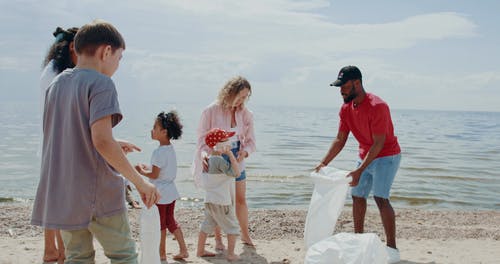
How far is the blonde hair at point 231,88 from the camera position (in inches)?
189

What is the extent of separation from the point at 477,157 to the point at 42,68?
1734cm

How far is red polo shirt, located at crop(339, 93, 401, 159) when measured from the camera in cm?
467

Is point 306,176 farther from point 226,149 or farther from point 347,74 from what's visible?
point 226,149

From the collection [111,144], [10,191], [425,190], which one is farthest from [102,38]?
[425,190]

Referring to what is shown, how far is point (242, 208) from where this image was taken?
209 inches

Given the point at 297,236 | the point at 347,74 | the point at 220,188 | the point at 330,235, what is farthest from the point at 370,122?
the point at 297,236

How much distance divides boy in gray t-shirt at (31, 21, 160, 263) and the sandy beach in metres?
2.31

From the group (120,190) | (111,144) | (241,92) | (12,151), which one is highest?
(241,92)

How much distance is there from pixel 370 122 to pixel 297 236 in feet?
6.82

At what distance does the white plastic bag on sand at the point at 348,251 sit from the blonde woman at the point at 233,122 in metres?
1.42

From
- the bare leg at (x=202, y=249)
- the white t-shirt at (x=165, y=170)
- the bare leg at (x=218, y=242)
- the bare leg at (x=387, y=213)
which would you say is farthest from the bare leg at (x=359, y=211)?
the white t-shirt at (x=165, y=170)

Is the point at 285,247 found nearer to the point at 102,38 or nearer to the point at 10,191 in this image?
the point at 102,38

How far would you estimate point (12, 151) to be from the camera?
1717cm

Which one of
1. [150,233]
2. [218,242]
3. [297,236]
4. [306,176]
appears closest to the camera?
[150,233]
